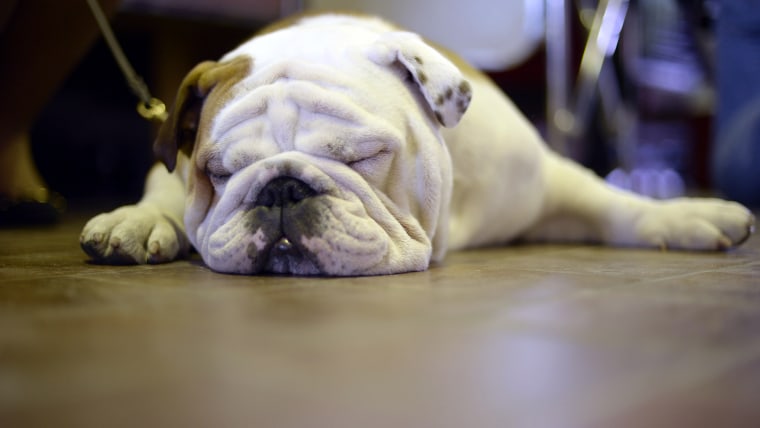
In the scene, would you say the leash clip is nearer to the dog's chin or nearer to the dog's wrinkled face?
the dog's wrinkled face

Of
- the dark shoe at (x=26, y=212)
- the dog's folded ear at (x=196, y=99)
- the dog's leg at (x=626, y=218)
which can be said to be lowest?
the dark shoe at (x=26, y=212)

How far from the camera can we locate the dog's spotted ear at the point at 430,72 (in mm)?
1535

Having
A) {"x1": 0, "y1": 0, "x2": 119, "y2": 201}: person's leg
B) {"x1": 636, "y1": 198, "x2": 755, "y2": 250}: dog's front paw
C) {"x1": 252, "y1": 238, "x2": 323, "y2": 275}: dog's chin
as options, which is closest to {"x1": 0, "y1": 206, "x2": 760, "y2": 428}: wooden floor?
{"x1": 252, "y1": 238, "x2": 323, "y2": 275}: dog's chin

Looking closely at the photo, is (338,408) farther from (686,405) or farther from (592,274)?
(592,274)

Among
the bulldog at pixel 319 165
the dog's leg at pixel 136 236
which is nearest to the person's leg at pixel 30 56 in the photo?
the bulldog at pixel 319 165

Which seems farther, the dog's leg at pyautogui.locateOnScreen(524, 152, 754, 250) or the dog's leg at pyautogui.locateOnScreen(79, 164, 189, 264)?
the dog's leg at pyautogui.locateOnScreen(524, 152, 754, 250)

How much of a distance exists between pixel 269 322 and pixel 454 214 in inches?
36.6

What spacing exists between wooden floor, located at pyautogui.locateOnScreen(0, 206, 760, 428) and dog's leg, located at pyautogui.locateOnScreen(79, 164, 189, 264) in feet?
0.60

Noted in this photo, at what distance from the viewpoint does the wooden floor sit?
0.65 metres

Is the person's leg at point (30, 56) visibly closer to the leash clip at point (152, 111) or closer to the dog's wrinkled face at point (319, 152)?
the leash clip at point (152, 111)

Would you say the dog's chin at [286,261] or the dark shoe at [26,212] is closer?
the dog's chin at [286,261]

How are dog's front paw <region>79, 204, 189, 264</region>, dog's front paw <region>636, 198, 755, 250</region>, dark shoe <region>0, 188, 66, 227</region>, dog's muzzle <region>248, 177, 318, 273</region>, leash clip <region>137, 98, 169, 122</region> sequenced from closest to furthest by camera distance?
dog's muzzle <region>248, 177, 318, 273</region>
dog's front paw <region>79, 204, 189, 264</region>
dog's front paw <region>636, 198, 755, 250</region>
leash clip <region>137, 98, 169, 122</region>
dark shoe <region>0, 188, 66, 227</region>

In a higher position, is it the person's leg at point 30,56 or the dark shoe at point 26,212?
the person's leg at point 30,56

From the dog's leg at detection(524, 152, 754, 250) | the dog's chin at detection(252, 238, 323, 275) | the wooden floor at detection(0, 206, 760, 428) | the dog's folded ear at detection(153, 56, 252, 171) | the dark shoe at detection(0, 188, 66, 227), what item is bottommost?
the dark shoe at detection(0, 188, 66, 227)
